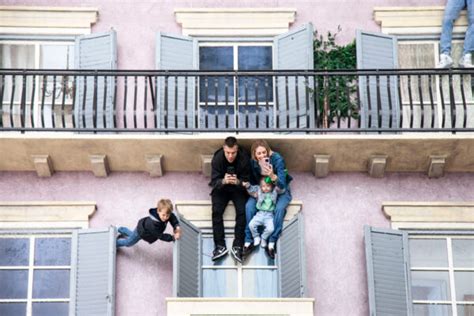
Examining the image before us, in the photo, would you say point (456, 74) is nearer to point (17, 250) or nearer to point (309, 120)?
point (309, 120)

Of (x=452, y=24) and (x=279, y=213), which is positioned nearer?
(x=279, y=213)

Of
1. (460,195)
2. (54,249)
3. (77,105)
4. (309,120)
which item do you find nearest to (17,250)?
(54,249)

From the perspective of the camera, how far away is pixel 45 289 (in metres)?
22.9

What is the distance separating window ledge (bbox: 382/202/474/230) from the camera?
2320cm

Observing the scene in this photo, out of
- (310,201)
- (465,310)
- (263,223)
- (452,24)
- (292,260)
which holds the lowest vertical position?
(465,310)

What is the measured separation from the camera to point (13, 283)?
23.0 metres

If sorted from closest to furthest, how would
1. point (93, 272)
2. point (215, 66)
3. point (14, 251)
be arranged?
point (93, 272), point (14, 251), point (215, 66)

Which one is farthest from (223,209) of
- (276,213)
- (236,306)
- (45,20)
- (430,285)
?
(45,20)

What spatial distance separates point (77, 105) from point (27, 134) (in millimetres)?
849

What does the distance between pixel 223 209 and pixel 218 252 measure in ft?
1.69

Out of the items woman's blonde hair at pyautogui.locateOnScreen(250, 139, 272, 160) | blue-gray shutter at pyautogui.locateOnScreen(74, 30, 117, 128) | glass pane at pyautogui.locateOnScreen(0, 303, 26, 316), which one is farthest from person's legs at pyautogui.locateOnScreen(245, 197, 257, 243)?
glass pane at pyautogui.locateOnScreen(0, 303, 26, 316)

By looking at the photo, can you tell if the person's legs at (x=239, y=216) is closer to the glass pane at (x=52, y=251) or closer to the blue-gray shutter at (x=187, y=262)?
the blue-gray shutter at (x=187, y=262)

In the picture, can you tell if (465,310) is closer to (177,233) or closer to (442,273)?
(442,273)

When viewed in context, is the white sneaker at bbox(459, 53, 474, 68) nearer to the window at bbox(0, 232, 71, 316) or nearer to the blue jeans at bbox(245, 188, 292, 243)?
the blue jeans at bbox(245, 188, 292, 243)
